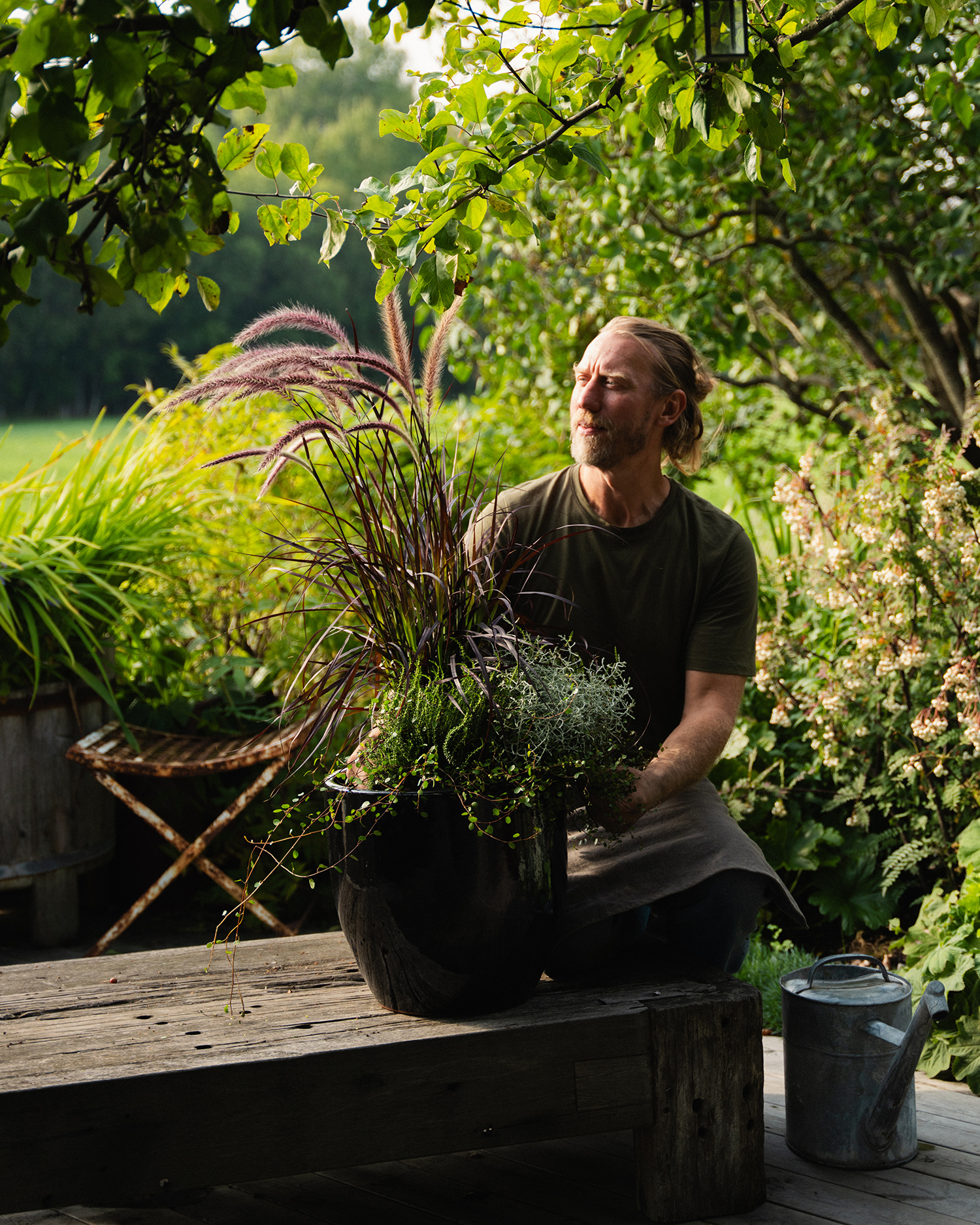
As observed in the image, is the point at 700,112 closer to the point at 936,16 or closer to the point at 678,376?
the point at 936,16

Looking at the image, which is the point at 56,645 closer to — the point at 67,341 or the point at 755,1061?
the point at 755,1061

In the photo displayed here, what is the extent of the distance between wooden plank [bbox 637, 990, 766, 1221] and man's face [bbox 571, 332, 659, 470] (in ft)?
3.76

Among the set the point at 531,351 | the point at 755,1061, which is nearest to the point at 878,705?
the point at 755,1061

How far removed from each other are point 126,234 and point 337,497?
9.65 feet

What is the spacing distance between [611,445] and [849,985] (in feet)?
3.87

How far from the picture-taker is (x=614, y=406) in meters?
2.43

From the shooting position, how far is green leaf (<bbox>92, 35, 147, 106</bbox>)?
97 centimetres

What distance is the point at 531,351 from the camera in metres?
5.19

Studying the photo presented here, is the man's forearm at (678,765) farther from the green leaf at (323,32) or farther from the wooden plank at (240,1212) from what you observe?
the green leaf at (323,32)

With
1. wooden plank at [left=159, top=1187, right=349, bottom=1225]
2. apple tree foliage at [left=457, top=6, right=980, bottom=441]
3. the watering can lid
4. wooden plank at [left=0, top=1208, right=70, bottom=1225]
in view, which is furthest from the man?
apple tree foliage at [left=457, top=6, right=980, bottom=441]

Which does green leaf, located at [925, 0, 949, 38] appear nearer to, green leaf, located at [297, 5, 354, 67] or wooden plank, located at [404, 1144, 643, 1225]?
green leaf, located at [297, 5, 354, 67]

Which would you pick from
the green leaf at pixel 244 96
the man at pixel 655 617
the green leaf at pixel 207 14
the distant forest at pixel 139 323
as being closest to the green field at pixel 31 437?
the distant forest at pixel 139 323

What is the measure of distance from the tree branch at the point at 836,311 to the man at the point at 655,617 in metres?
2.32

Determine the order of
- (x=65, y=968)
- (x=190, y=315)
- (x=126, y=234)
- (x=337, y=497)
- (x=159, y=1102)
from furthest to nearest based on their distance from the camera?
(x=190, y=315) → (x=337, y=497) → (x=65, y=968) → (x=159, y=1102) → (x=126, y=234)
